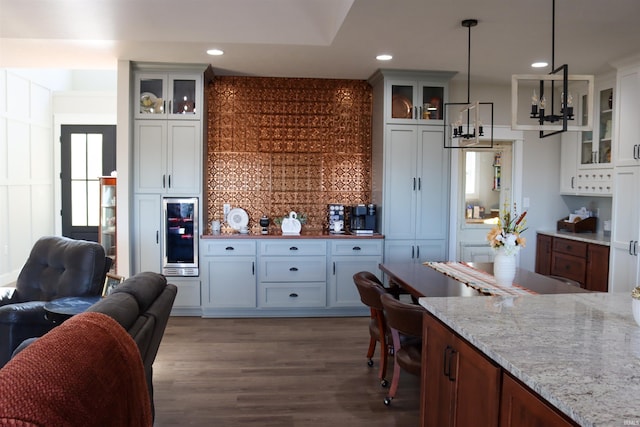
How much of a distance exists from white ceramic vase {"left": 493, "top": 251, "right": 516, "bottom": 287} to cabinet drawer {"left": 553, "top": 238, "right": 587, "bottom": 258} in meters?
2.61

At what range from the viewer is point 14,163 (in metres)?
6.83

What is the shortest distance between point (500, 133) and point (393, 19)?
2.72m

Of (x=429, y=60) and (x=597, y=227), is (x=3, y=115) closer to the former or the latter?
(x=429, y=60)

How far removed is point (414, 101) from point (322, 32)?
1.51m

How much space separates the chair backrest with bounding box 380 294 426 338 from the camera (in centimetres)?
278

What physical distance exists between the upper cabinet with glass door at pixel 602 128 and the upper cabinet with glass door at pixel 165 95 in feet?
13.7

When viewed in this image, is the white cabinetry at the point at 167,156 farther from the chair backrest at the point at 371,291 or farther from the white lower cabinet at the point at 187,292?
the chair backrest at the point at 371,291

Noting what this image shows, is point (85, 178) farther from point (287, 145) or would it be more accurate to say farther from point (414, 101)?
point (414, 101)

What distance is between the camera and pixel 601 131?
5.41 meters

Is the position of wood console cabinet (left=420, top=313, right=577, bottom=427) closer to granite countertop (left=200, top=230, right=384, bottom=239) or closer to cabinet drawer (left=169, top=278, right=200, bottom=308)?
granite countertop (left=200, top=230, right=384, bottom=239)

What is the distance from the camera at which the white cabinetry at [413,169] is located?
215 inches

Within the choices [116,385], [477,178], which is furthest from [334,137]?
[116,385]

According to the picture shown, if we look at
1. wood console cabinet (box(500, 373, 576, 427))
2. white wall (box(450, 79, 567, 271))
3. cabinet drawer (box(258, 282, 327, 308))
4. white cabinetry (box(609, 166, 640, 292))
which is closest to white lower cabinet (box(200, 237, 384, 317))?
cabinet drawer (box(258, 282, 327, 308))

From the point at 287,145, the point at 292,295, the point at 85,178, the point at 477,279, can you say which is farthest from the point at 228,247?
the point at 85,178
